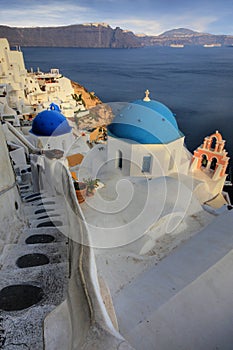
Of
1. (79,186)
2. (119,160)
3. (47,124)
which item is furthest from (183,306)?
(47,124)

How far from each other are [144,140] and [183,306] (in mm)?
7637

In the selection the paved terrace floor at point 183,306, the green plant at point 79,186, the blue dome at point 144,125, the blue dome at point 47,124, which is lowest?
the paved terrace floor at point 183,306

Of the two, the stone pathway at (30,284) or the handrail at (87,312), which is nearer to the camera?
the handrail at (87,312)

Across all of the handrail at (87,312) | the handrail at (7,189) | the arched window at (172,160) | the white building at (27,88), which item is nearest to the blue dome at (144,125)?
the arched window at (172,160)

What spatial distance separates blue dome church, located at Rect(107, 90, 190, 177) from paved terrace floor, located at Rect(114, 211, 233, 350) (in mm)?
6165

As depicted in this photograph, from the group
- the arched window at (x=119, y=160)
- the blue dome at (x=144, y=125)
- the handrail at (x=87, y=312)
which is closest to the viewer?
the handrail at (x=87, y=312)

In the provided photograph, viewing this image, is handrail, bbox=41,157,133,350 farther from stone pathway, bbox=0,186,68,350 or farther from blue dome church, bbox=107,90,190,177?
blue dome church, bbox=107,90,190,177

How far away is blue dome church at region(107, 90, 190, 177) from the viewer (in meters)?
11.1

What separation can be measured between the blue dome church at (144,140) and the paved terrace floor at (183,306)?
617cm

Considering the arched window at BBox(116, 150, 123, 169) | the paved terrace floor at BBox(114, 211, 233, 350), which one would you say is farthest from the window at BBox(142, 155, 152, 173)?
the paved terrace floor at BBox(114, 211, 233, 350)

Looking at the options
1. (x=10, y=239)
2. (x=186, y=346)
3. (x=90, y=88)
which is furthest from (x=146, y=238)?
(x=90, y=88)

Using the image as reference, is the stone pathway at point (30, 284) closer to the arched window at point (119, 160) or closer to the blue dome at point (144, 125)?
the blue dome at point (144, 125)

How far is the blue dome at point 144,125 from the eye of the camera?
36.3 feet

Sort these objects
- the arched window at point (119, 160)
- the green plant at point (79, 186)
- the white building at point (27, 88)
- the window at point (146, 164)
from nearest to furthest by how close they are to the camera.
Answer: the green plant at point (79, 186) < the window at point (146, 164) < the arched window at point (119, 160) < the white building at point (27, 88)
